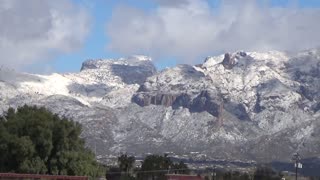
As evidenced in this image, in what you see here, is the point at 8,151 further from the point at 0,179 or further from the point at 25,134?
the point at 0,179

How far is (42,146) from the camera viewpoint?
140m

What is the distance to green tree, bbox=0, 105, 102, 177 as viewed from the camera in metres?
137

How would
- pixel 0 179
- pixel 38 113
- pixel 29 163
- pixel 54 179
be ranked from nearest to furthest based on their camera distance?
1. pixel 0 179
2. pixel 54 179
3. pixel 29 163
4. pixel 38 113

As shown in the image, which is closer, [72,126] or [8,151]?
[8,151]

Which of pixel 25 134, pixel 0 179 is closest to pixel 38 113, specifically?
pixel 25 134

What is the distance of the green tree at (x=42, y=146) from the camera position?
136750 millimetres

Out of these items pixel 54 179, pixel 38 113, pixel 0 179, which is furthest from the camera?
pixel 38 113

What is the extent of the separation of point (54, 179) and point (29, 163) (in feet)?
72.5

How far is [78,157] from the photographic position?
472 ft

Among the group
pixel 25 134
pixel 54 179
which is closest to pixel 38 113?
pixel 25 134

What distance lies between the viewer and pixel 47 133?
139875mm

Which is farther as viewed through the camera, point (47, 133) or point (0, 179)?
point (47, 133)

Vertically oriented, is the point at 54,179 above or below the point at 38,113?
below

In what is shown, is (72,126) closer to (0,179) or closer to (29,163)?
(29,163)
